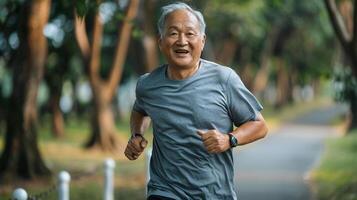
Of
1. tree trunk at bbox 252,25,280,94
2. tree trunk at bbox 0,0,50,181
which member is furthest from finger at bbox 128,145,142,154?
tree trunk at bbox 252,25,280,94

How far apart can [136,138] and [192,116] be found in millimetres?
420

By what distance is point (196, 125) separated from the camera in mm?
3504

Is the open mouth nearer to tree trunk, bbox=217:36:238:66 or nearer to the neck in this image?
the neck

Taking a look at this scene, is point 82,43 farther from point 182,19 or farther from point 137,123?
point 182,19

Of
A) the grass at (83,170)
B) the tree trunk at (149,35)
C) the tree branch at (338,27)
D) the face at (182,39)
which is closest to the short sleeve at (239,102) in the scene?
the face at (182,39)

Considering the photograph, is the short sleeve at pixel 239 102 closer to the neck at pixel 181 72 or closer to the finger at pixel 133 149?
the neck at pixel 181 72

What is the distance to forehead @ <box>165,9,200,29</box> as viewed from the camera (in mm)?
3562

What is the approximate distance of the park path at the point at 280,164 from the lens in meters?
12.9

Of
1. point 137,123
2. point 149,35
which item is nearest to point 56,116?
point 149,35

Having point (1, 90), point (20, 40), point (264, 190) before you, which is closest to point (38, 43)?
point (20, 40)

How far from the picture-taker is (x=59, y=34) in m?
23.1

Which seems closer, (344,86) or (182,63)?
(182,63)

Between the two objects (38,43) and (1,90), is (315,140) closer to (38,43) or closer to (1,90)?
(1,90)

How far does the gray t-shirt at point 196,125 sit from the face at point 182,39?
10 cm
